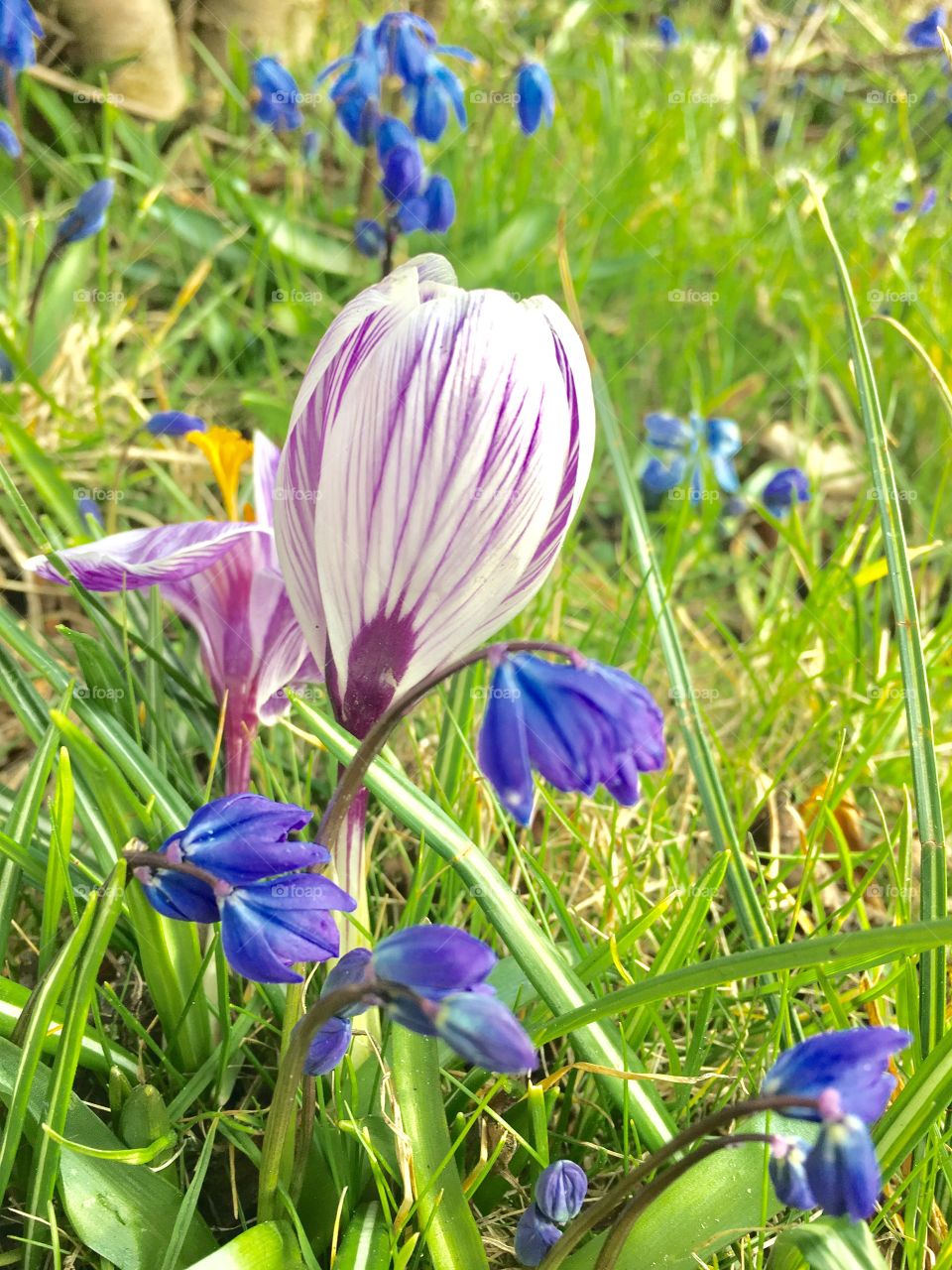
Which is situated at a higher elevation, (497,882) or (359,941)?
(497,882)

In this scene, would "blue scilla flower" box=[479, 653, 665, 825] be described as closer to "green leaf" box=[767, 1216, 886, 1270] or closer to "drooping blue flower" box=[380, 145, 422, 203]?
"green leaf" box=[767, 1216, 886, 1270]

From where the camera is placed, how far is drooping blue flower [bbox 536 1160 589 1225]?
0.89 metres

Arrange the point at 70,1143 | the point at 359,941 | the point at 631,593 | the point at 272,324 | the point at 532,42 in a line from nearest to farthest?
the point at 70,1143, the point at 359,941, the point at 631,593, the point at 272,324, the point at 532,42

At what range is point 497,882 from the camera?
960mm

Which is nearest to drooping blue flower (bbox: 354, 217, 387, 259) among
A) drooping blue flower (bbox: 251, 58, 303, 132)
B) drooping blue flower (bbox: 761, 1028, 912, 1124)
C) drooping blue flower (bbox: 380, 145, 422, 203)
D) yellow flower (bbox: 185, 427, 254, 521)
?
drooping blue flower (bbox: 380, 145, 422, 203)

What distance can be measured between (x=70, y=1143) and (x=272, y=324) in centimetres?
195

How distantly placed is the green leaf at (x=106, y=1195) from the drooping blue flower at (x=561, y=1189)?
0.94 feet

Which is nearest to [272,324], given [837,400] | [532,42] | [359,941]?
[837,400]

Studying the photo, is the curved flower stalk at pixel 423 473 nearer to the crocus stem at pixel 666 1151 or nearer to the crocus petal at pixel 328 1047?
the crocus petal at pixel 328 1047

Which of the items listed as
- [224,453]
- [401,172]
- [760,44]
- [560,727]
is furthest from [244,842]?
[760,44]

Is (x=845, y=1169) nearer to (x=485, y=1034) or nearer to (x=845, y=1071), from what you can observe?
(x=845, y=1071)

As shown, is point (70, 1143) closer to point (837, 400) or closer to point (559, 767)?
point (559, 767)

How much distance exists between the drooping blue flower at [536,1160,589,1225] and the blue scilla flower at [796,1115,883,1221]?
0.32 m

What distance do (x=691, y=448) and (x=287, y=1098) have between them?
1.61m
